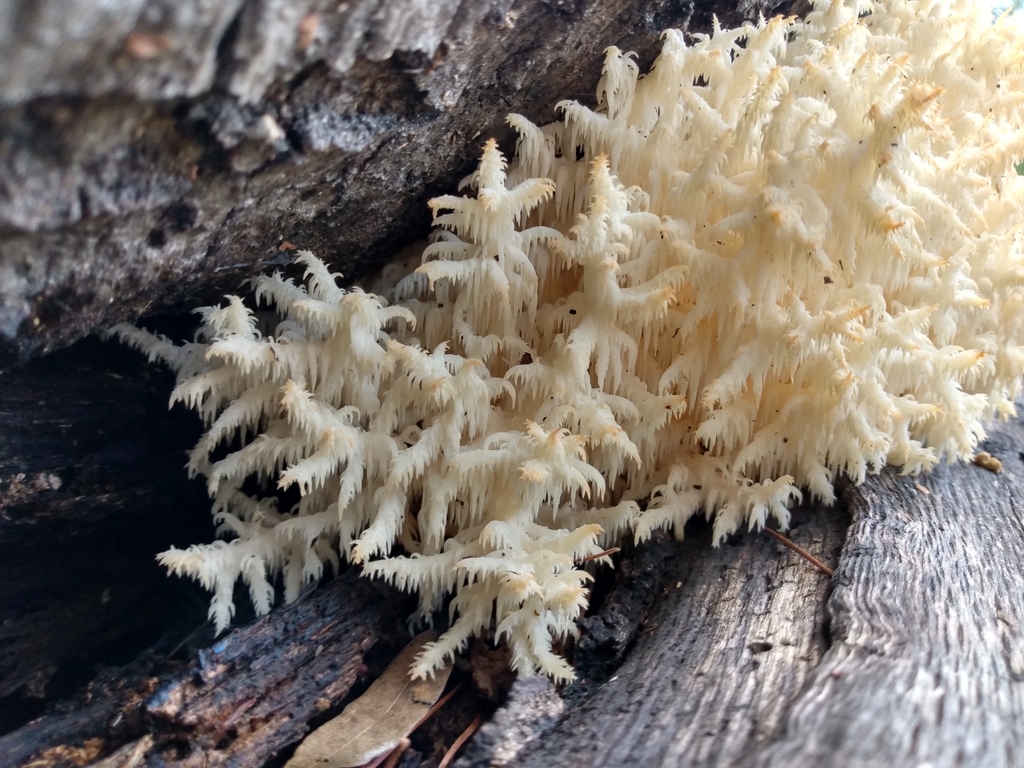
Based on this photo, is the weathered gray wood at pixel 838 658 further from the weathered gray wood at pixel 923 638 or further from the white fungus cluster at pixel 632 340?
the white fungus cluster at pixel 632 340

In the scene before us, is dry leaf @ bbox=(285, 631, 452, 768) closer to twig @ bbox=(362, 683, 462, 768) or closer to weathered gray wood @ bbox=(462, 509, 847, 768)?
twig @ bbox=(362, 683, 462, 768)

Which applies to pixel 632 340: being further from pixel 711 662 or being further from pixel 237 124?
pixel 237 124

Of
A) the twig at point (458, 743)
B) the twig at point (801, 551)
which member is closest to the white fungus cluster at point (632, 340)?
the twig at point (801, 551)

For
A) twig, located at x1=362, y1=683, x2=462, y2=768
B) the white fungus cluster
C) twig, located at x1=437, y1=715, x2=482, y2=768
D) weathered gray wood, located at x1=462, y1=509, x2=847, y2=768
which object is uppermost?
the white fungus cluster

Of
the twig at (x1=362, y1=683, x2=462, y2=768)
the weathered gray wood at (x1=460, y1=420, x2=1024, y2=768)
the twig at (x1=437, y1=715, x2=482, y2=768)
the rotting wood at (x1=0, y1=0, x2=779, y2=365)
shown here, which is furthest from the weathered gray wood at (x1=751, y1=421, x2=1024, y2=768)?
the rotting wood at (x1=0, y1=0, x2=779, y2=365)

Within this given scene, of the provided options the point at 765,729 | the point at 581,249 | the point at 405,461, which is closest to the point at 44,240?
the point at 405,461

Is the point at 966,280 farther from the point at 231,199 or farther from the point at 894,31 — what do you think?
the point at 231,199

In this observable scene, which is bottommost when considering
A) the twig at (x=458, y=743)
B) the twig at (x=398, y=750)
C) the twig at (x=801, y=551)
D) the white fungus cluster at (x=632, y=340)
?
the twig at (x=398, y=750)
